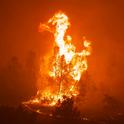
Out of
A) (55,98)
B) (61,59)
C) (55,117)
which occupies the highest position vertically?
(61,59)

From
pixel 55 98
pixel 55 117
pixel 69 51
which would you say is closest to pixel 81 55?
pixel 69 51

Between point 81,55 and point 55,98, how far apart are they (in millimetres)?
9557

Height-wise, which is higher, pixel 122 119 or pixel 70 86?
pixel 70 86

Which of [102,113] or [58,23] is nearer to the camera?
[58,23]

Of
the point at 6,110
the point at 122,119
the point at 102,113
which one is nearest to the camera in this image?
the point at 6,110

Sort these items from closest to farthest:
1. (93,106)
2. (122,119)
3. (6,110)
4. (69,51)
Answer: (6,110) → (122,119) → (69,51) → (93,106)

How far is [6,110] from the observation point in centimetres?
9138

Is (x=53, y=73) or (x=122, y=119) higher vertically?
(x=53, y=73)

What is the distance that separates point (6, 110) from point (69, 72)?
21.3m

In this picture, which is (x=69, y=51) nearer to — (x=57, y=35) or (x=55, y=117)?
(x=57, y=35)

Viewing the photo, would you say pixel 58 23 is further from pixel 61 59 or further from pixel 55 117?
pixel 55 117

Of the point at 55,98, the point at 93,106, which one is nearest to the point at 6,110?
the point at 55,98

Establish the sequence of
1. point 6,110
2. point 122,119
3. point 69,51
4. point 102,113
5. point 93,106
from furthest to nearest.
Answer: point 93,106 → point 102,113 → point 69,51 → point 122,119 → point 6,110

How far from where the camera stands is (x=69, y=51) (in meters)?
111
